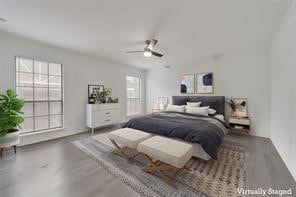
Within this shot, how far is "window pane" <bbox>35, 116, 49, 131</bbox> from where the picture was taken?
389 centimetres

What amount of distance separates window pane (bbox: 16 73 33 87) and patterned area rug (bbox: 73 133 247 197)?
234cm

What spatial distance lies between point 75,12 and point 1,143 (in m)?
2.96

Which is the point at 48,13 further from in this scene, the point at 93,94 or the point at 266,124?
the point at 266,124

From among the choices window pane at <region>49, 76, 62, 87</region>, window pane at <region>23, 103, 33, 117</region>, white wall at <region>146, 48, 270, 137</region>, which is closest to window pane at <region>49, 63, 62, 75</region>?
window pane at <region>49, 76, 62, 87</region>

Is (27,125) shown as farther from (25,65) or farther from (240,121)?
(240,121)

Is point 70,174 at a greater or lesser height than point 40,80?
lesser

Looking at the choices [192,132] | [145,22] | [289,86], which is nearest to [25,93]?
[145,22]

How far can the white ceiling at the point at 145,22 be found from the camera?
2115mm

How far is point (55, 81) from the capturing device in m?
4.21

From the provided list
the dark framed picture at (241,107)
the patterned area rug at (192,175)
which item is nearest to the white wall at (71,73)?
the patterned area rug at (192,175)

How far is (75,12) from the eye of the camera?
2.31 m

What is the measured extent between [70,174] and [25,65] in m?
3.17

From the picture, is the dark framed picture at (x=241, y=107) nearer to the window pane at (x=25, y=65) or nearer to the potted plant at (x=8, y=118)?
the potted plant at (x=8, y=118)

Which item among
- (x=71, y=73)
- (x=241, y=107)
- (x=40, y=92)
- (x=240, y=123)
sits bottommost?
(x=240, y=123)
